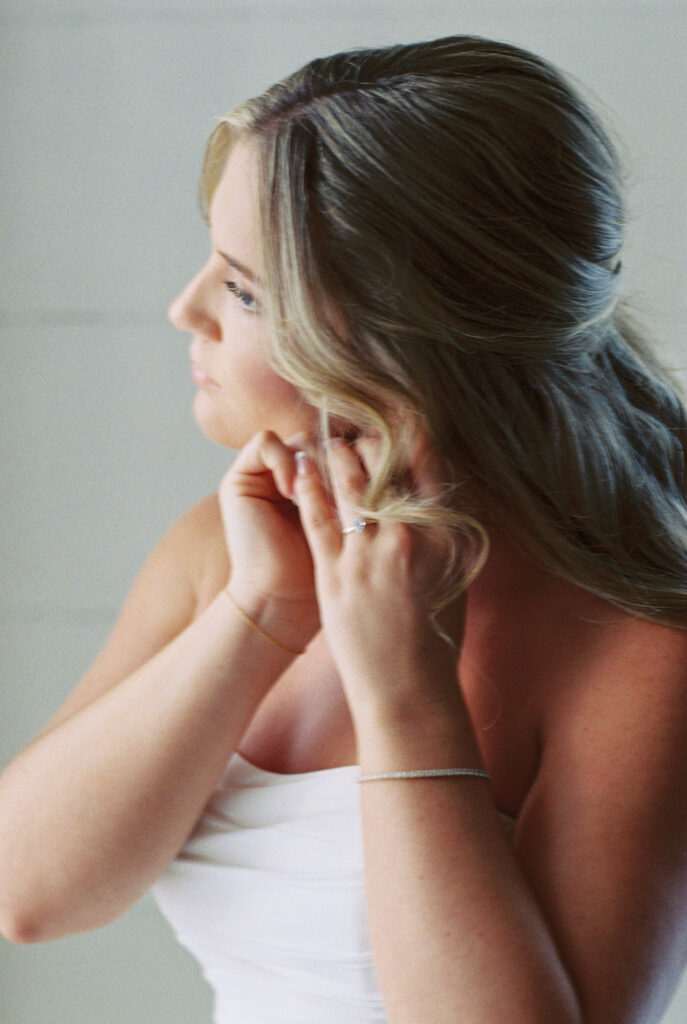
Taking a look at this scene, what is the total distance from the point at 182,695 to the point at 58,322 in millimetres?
865

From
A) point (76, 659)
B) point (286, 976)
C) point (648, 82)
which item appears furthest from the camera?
point (76, 659)

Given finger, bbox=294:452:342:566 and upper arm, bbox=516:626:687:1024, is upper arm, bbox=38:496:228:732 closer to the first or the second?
finger, bbox=294:452:342:566

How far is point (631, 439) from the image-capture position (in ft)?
3.14

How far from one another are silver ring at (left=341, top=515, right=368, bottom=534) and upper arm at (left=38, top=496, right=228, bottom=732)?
29 cm

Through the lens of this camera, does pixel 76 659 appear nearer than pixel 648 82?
No

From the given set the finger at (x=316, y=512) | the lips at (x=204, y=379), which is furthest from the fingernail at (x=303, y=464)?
the lips at (x=204, y=379)

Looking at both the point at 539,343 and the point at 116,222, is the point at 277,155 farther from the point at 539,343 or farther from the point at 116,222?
the point at 116,222

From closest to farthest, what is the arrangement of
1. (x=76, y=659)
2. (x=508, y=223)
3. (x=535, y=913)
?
(x=535, y=913), (x=508, y=223), (x=76, y=659)

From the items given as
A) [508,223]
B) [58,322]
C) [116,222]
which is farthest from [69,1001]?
[508,223]

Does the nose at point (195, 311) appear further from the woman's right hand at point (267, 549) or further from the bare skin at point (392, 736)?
the woman's right hand at point (267, 549)

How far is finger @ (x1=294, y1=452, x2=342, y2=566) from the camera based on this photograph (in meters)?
0.83

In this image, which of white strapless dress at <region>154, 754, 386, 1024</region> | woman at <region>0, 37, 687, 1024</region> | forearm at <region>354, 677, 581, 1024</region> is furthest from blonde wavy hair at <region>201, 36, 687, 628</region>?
white strapless dress at <region>154, 754, 386, 1024</region>

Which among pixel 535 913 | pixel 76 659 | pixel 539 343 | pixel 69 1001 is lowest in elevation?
pixel 69 1001

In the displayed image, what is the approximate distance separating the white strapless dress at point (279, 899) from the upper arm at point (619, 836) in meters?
0.18
